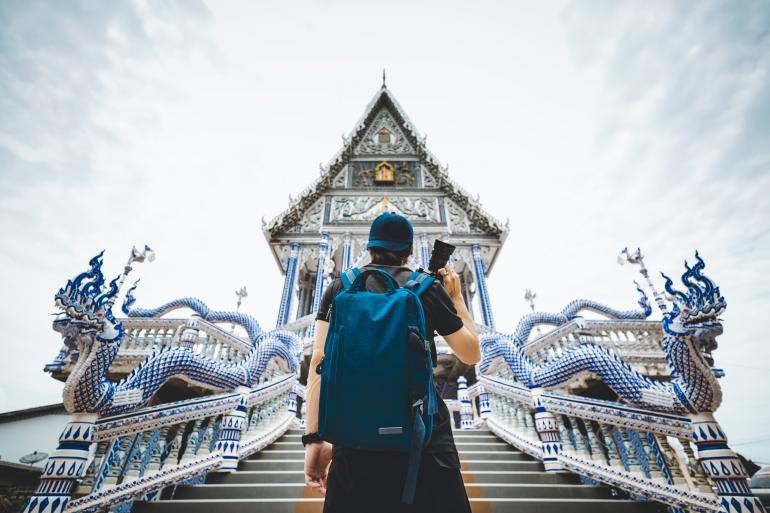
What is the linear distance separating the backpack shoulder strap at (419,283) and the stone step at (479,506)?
276cm

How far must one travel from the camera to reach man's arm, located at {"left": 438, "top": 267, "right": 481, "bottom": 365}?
1.20 metres

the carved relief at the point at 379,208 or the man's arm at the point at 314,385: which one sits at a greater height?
the carved relief at the point at 379,208

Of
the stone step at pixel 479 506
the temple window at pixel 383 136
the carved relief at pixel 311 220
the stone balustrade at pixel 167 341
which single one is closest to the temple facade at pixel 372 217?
the carved relief at pixel 311 220

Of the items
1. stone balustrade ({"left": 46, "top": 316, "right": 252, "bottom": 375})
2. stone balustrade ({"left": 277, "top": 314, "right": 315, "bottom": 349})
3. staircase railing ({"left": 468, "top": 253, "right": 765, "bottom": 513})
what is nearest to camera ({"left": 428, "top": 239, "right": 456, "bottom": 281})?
staircase railing ({"left": 468, "top": 253, "right": 765, "bottom": 513})

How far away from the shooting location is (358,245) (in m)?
14.2

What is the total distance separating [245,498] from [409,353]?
130 inches

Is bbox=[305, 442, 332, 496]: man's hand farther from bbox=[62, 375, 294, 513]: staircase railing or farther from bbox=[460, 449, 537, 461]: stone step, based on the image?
bbox=[460, 449, 537, 461]: stone step

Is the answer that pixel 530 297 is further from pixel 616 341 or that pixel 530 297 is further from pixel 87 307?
pixel 87 307

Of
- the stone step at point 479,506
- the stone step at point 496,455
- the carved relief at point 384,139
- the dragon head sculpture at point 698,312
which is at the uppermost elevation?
the carved relief at point 384,139

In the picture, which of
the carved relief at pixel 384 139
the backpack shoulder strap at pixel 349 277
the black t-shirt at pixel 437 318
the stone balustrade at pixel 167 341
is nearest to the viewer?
the black t-shirt at pixel 437 318

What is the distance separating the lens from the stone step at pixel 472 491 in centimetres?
325

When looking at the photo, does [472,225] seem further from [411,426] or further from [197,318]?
[411,426]

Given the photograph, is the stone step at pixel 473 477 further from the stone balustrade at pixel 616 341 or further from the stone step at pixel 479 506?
the stone balustrade at pixel 616 341

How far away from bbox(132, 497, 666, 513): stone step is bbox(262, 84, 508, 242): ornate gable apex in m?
12.2
